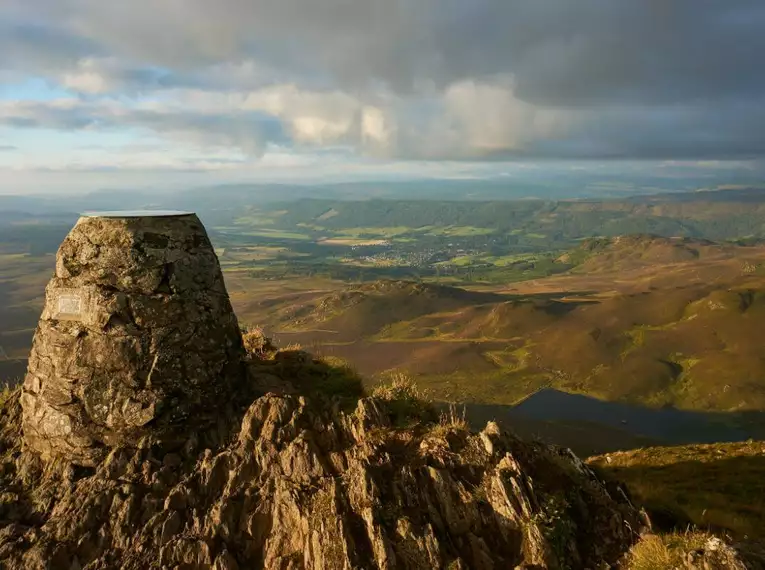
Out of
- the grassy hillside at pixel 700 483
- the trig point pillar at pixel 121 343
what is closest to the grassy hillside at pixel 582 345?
the grassy hillside at pixel 700 483

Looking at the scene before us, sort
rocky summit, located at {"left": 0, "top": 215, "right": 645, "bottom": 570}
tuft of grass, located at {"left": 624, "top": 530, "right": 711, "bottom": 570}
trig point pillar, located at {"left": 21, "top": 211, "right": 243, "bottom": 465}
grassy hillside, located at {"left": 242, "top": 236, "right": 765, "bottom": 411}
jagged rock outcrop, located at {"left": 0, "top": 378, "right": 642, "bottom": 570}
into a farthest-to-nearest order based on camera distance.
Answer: grassy hillside, located at {"left": 242, "top": 236, "right": 765, "bottom": 411} → trig point pillar, located at {"left": 21, "top": 211, "right": 243, "bottom": 465} → rocky summit, located at {"left": 0, "top": 215, "right": 645, "bottom": 570} → jagged rock outcrop, located at {"left": 0, "top": 378, "right": 642, "bottom": 570} → tuft of grass, located at {"left": 624, "top": 530, "right": 711, "bottom": 570}

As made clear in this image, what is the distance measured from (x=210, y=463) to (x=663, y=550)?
10.9 metres

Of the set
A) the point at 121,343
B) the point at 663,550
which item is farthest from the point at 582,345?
the point at 121,343

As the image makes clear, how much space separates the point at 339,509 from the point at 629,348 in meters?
135

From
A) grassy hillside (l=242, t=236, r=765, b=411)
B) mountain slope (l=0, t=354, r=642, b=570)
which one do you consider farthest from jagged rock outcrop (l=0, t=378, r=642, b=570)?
grassy hillside (l=242, t=236, r=765, b=411)

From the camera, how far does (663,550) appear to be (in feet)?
35.3

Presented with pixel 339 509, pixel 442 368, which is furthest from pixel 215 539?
pixel 442 368

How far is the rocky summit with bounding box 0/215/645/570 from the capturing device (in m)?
11.7

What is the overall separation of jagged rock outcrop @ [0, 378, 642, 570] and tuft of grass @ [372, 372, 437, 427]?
1.18m

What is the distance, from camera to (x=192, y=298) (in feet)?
50.8

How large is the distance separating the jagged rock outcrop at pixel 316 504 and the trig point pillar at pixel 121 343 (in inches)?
34.3

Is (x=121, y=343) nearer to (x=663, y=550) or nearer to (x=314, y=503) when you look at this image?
(x=314, y=503)

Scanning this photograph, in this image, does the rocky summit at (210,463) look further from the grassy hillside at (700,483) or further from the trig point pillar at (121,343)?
the grassy hillside at (700,483)

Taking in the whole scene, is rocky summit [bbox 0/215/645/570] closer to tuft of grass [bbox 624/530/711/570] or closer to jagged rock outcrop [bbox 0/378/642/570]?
jagged rock outcrop [bbox 0/378/642/570]
